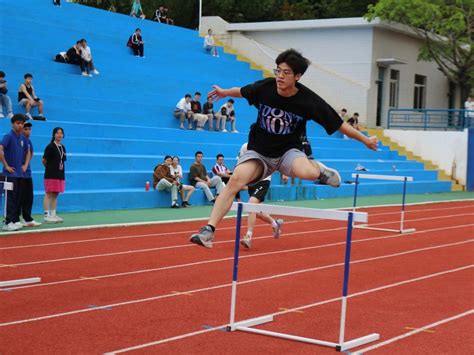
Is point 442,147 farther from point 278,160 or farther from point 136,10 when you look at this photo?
point 278,160

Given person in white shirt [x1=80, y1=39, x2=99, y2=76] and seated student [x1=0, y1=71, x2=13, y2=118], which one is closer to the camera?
seated student [x1=0, y1=71, x2=13, y2=118]

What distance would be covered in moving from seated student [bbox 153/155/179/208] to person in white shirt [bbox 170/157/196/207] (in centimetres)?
9

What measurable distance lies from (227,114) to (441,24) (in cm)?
1272

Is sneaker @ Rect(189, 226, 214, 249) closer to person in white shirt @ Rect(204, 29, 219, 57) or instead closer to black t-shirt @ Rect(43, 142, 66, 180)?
black t-shirt @ Rect(43, 142, 66, 180)

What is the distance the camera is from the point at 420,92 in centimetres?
3841

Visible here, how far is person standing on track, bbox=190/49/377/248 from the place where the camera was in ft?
21.0

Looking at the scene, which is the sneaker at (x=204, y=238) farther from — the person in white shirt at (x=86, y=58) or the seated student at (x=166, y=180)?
the person in white shirt at (x=86, y=58)

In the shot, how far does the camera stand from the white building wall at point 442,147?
103ft

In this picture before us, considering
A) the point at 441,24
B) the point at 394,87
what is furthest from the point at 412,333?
the point at 394,87

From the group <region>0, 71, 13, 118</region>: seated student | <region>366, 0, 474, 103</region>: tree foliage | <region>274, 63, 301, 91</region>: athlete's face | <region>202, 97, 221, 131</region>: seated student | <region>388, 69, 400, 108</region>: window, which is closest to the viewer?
<region>274, 63, 301, 91</region>: athlete's face

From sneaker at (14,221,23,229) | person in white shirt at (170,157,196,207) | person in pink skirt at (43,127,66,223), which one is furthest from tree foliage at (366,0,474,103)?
sneaker at (14,221,23,229)

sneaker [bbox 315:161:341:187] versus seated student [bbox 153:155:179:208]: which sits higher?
sneaker [bbox 315:161:341:187]

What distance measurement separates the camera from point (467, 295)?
8688mm

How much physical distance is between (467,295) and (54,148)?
816 cm
